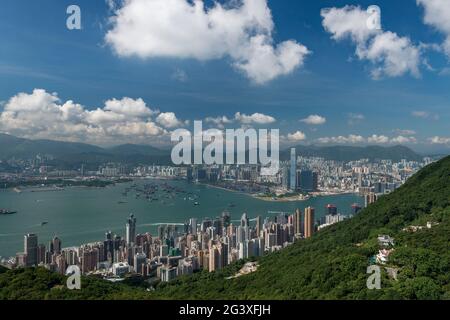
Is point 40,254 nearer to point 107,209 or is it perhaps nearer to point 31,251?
point 31,251

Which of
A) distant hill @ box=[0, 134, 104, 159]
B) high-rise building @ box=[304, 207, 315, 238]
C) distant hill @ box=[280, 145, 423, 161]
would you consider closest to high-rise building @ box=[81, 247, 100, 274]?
high-rise building @ box=[304, 207, 315, 238]

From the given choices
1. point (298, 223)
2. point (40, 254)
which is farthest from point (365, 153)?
point (40, 254)

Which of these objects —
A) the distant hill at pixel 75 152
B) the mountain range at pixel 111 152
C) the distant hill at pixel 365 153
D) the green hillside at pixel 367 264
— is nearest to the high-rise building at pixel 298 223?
the green hillside at pixel 367 264

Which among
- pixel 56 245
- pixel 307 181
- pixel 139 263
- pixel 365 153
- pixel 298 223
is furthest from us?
pixel 365 153

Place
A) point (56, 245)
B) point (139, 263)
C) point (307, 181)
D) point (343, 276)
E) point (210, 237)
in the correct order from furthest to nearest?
point (307, 181) < point (210, 237) < point (56, 245) < point (139, 263) < point (343, 276)

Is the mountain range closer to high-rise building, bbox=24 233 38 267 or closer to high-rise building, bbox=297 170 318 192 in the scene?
high-rise building, bbox=297 170 318 192
